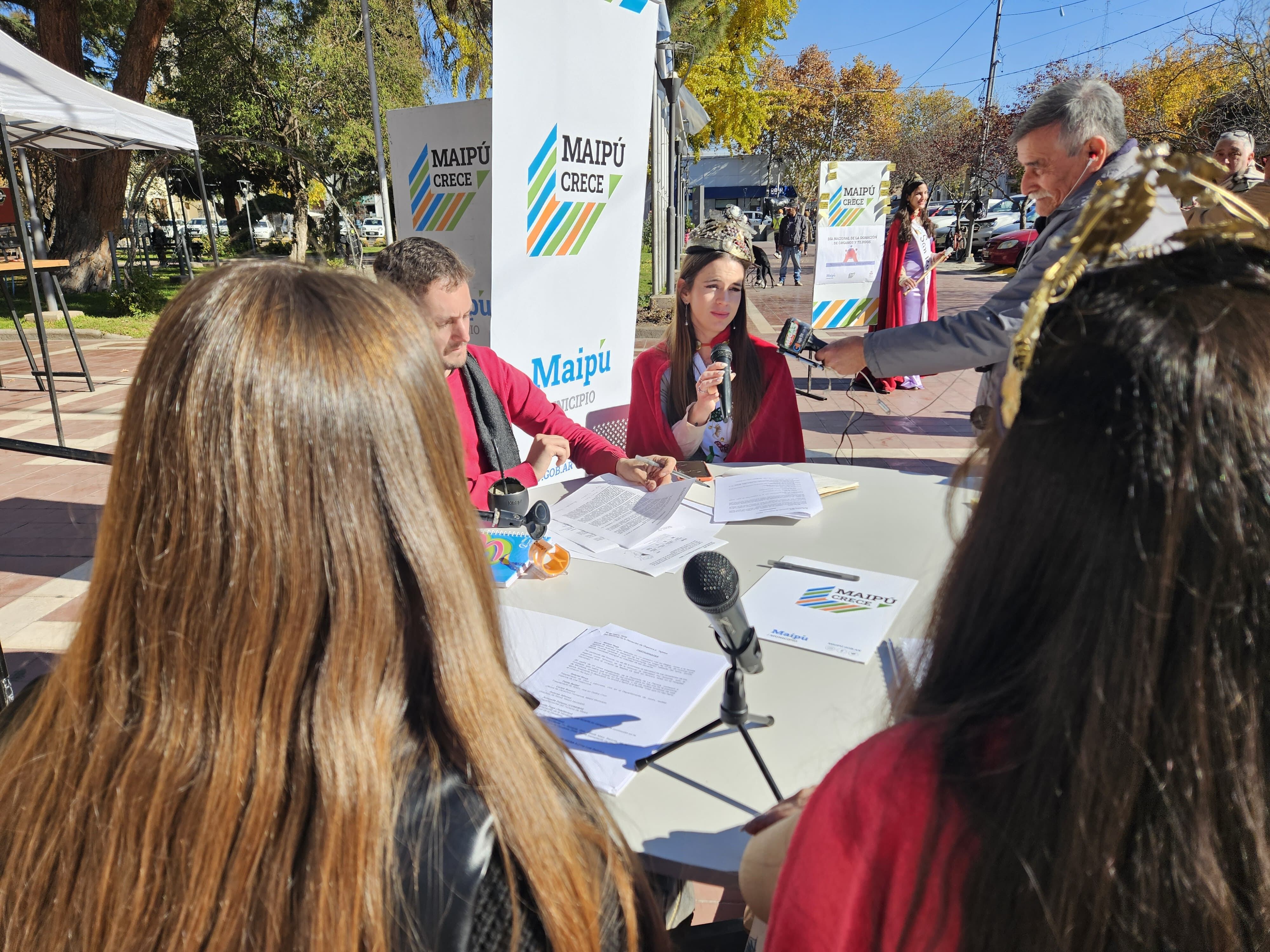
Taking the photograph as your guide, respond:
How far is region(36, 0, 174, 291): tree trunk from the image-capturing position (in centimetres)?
1152

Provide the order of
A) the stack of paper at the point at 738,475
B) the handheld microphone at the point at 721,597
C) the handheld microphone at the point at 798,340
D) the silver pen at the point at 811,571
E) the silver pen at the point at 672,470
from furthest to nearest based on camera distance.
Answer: the handheld microphone at the point at 798,340, the silver pen at the point at 672,470, the stack of paper at the point at 738,475, the silver pen at the point at 811,571, the handheld microphone at the point at 721,597

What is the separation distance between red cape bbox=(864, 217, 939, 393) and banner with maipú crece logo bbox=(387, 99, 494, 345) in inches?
184

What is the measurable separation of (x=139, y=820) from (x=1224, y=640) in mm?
945

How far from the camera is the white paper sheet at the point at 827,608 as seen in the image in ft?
5.26

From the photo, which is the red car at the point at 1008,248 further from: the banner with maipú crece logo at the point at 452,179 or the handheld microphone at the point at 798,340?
the handheld microphone at the point at 798,340

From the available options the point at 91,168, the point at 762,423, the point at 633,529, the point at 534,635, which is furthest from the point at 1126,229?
the point at 91,168

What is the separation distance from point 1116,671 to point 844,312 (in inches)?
299

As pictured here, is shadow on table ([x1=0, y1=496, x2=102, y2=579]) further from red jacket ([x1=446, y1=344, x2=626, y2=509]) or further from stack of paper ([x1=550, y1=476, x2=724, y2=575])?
stack of paper ([x1=550, y1=476, x2=724, y2=575])

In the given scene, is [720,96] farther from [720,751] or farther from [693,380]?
[720,751]

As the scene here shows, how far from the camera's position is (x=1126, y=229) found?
64 centimetres

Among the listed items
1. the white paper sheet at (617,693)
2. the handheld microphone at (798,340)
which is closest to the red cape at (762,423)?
the handheld microphone at (798,340)

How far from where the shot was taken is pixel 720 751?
1.29 metres

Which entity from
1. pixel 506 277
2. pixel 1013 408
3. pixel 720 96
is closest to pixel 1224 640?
pixel 1013 408

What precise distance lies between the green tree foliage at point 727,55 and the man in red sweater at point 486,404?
46.0 ft
